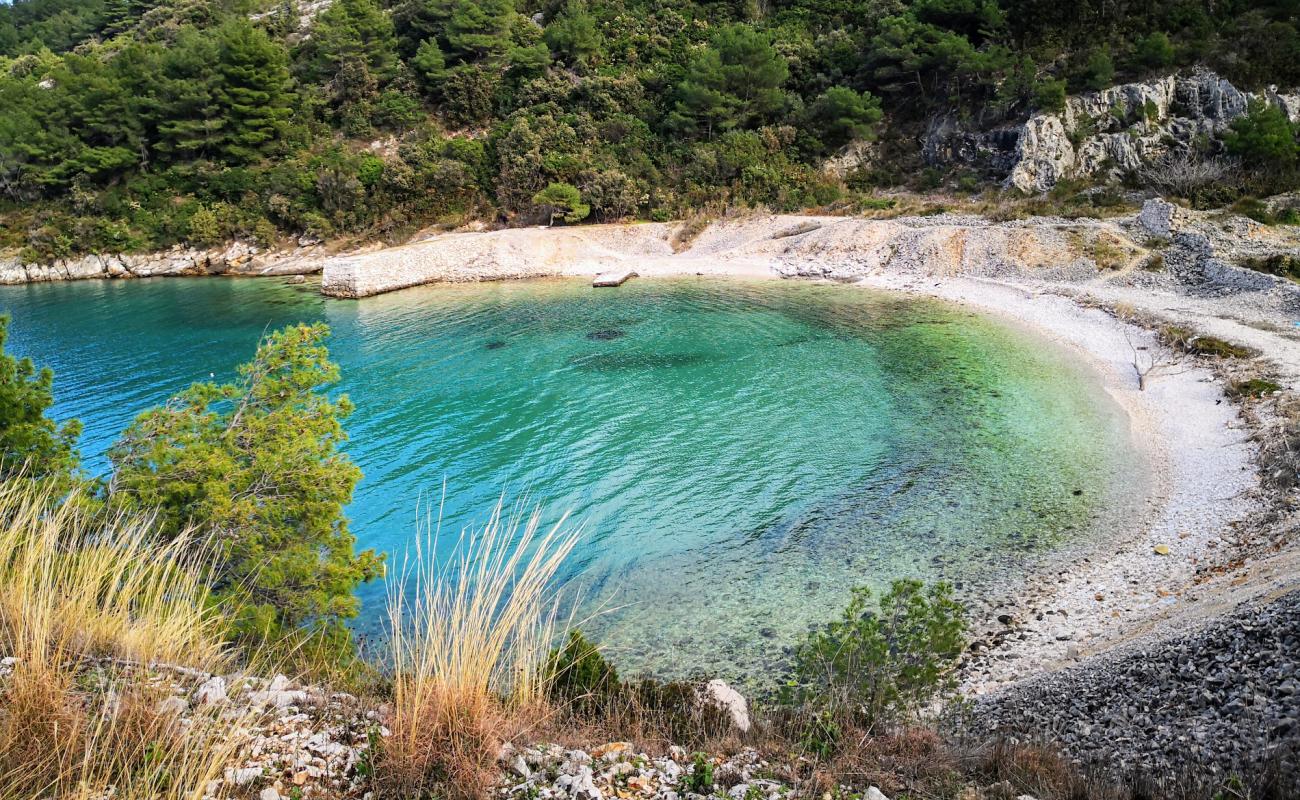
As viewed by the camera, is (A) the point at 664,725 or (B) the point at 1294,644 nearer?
(A) the point at 664,725

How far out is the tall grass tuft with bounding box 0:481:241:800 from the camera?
3.57 m

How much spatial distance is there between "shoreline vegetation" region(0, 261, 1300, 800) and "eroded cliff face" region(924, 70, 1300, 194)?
44485 millimetres

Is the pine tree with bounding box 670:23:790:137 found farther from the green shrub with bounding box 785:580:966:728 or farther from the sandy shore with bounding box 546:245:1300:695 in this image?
the green shrub with bounding box 785:580:966:728

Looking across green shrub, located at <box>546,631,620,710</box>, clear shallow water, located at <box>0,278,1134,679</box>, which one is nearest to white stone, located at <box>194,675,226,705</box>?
green shrub, located at <box>546,631,620,710</box>

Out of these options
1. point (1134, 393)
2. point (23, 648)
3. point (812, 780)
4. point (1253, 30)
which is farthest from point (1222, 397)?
point (1253, 30)

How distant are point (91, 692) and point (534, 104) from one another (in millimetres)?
60905

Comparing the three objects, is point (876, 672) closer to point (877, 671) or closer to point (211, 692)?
point (877, 671)

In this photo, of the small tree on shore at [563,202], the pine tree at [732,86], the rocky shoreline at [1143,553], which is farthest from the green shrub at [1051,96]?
the small tree on shore at [563,202]

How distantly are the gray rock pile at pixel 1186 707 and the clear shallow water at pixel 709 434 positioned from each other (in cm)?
363

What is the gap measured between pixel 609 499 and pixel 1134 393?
15.8m

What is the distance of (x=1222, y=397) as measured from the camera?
704 inches

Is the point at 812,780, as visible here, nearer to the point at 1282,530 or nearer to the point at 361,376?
the point at 1282,530

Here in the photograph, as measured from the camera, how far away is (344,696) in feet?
17.5

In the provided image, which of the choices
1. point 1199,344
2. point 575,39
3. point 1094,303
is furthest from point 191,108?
Answer: point 1199,344
